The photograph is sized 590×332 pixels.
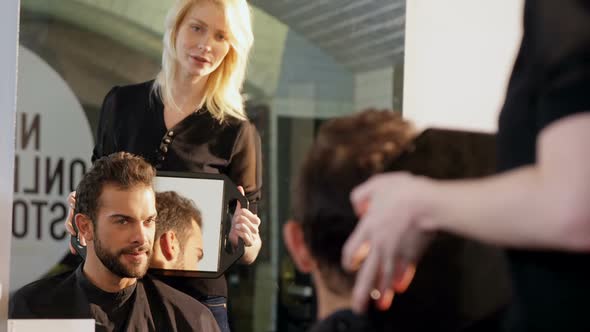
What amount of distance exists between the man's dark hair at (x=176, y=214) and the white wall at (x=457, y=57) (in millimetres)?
625

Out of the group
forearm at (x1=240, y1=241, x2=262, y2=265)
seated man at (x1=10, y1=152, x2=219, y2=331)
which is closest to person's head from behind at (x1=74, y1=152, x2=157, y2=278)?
seated man at (x1=10, y1=152, x2=219, y2=331)

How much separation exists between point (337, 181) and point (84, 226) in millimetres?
800

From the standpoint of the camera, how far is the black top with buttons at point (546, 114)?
963 mm

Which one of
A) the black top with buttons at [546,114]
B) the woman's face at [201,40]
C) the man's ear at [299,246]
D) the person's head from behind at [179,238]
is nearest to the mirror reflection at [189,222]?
the person's head from behind at [179,238]

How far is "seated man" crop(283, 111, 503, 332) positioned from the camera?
50.2 inches

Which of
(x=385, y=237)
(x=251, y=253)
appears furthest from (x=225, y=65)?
(x=385, y=237)

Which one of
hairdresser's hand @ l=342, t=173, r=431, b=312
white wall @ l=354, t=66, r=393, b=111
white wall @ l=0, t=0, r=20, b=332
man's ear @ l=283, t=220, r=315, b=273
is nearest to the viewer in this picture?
hairdresser's hand @ l=342, t=173, r=431, b=312

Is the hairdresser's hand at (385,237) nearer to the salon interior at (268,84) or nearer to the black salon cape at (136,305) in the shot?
the salon interior at (268,84)

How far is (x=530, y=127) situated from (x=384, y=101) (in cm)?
100

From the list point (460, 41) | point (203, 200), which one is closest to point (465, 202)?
point (203, 200)

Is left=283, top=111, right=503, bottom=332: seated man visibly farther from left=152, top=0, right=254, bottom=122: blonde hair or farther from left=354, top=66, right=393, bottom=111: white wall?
left=354, top=66, right=393, bottom=111: white wall

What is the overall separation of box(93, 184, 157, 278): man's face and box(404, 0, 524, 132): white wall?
73 cm

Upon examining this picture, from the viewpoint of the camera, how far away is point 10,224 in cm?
180

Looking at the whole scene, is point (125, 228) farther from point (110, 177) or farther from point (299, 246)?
point (299, 246)
